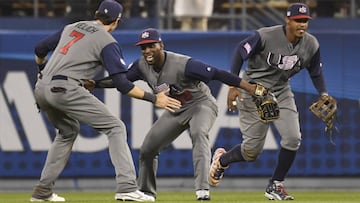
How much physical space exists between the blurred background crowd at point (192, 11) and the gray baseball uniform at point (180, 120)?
282 inches

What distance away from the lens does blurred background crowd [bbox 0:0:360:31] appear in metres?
18.9

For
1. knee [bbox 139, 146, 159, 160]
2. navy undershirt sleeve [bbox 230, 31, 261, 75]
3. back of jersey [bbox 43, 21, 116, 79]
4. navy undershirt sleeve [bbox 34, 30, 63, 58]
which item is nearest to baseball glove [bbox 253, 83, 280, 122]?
navy undershirt sleeve [bbox 230, 31, 261, 75]

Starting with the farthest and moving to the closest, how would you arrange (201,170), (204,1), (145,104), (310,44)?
(204,1) < (145,104) < (310,44) < (201,170)

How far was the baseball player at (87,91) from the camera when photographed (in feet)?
34.7

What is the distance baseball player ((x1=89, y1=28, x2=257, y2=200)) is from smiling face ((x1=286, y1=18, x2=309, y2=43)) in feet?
3.45

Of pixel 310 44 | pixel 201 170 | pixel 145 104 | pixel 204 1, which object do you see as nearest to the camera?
pixel 201 170

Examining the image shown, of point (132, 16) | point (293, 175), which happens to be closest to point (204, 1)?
point (132, 16)

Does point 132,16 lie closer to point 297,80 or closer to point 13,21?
point 13,21

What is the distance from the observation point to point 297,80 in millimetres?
16047

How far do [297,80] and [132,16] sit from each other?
443 centimetres

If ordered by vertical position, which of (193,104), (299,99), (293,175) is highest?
(193,104)

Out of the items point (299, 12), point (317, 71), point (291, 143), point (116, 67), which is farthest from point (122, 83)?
point (317, 71)

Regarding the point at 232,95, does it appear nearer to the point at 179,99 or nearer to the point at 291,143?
the point at 179,99

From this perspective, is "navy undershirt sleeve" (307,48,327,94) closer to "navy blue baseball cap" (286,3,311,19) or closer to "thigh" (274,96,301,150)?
"thigh" (274,96,301,150)
